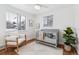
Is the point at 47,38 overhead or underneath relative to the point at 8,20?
underneath

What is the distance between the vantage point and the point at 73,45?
1.33m

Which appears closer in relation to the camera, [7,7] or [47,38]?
[7,7]

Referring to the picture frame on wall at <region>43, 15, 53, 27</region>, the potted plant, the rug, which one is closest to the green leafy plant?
the potted plant

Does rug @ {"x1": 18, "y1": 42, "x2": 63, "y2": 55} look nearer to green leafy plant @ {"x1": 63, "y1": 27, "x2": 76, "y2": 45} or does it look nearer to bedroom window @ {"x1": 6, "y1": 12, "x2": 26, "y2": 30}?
green leafy plant @ {"x1": 63, "y1": 27, "x2": 76, "y2": 45}

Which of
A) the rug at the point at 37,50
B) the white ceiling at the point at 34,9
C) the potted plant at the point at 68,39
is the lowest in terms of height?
the rug at the point at 37,50

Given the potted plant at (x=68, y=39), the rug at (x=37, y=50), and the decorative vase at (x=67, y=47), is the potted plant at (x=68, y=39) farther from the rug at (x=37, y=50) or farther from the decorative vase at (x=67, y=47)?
the rug at (x=37, y=50)

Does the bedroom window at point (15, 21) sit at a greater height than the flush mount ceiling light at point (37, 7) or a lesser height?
lesser

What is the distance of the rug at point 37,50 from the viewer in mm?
1343

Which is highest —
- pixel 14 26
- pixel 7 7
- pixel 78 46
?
pixel 7 7

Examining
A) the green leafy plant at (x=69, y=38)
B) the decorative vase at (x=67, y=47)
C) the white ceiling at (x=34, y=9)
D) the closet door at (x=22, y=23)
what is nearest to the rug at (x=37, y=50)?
the decorative vase at (x=67, y=47)

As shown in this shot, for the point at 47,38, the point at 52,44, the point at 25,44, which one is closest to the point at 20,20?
the point at 25,44

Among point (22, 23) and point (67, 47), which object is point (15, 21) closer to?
point (22, 23)

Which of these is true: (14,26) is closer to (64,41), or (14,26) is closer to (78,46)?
(64,41)
